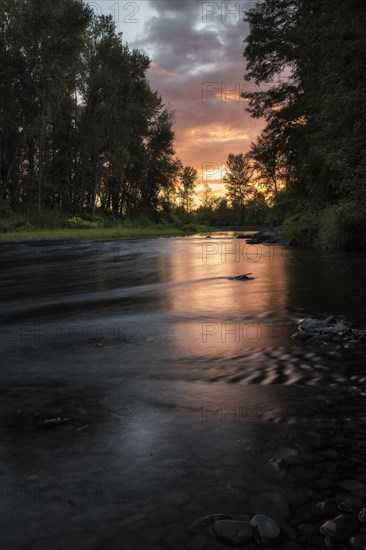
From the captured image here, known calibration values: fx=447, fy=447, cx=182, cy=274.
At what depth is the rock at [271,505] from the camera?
97.1 inches

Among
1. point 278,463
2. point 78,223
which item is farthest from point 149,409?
point 78,223

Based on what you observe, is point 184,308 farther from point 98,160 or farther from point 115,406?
point 98,160

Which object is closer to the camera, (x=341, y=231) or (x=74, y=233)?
(x=341, y=231)

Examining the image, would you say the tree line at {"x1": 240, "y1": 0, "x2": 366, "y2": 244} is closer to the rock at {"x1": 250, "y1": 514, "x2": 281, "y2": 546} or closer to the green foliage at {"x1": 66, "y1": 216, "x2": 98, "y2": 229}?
the rock at {"x1": 250, "y1": 514, "x2": 281, "y2": 546}

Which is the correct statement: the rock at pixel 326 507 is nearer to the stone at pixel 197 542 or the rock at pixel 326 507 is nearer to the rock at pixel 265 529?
the rock at pixel 265 529

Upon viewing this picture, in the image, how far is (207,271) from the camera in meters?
17.3

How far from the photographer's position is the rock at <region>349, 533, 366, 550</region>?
86.9 inches

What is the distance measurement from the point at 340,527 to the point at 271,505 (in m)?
0.38

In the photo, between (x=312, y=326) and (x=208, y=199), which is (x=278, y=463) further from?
(x=208, y=199)

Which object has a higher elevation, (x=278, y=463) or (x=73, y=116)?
(x=73, y=116)

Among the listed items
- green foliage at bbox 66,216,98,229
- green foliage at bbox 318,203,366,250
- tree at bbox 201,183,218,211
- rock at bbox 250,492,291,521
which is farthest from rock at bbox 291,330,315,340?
tree at bbox 201,183,218,211

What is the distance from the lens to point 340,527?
233cm

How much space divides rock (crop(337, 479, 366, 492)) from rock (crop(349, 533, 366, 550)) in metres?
0.41

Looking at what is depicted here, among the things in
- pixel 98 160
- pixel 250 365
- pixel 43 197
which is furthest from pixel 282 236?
pixel 250 365
